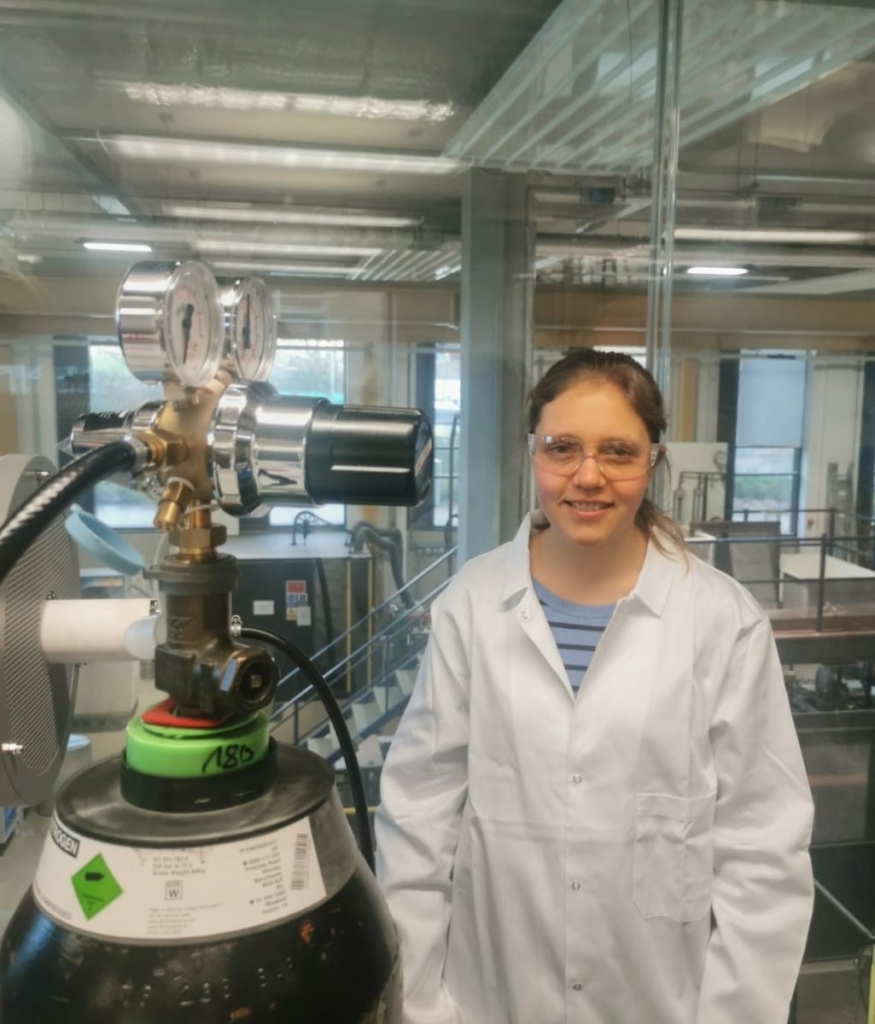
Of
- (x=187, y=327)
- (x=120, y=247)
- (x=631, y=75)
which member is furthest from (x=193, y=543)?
(x=120, y=247)

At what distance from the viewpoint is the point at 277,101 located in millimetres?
2139

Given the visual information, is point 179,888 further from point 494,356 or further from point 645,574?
point 494,356

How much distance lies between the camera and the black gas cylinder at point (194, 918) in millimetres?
370

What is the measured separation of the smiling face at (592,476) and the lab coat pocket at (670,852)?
35 cm

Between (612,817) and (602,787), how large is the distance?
4 cm

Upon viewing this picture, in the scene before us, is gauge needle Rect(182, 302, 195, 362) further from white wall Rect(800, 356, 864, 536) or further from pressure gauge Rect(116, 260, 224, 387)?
white wall Rect(800, 356, 864, 536)

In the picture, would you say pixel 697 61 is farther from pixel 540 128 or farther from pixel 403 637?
pixel 403 637

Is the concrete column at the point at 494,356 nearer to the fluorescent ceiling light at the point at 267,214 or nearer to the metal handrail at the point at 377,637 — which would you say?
the metal handrail at the point at 377,637

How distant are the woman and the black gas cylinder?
0.66 meters

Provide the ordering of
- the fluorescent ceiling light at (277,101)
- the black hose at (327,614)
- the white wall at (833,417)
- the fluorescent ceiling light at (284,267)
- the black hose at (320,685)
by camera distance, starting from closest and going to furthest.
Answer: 1. the black hose at (320,685)
2. the fluorescent ceiling light at (277,101)
3. the fluorescent ceiling light at (284,267)
4. the black hose at (327,614)
5. the white wall at (833,417)

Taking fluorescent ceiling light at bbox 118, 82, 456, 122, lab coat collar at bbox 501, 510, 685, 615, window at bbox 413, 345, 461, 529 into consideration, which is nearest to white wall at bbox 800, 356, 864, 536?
window at bbox 413, 345, 461, 529

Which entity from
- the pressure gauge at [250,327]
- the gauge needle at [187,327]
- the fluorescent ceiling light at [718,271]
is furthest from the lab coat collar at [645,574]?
the fluorescent ceiling light at [718,271]

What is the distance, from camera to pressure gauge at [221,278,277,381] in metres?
0.51

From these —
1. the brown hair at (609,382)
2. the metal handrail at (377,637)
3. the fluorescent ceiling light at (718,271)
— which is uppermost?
the fluorescent ceiling light at (718,271)
